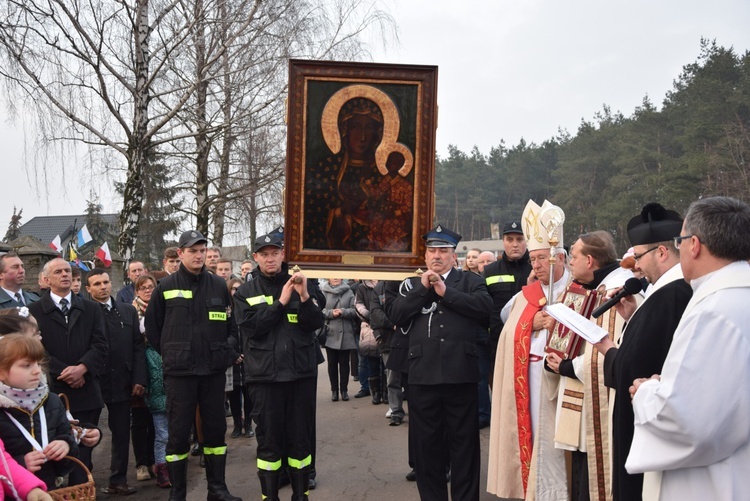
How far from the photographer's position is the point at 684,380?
281 cm

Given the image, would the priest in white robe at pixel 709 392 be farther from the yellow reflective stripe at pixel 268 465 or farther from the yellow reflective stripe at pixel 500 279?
the yellow reflective stripe at pixel 500 279

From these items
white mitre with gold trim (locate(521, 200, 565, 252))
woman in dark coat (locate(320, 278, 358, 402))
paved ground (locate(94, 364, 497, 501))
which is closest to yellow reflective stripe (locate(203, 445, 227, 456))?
paved ground (locate(94, 364, 497, 501))

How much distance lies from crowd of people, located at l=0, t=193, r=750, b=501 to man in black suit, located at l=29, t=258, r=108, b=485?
0.6 inches

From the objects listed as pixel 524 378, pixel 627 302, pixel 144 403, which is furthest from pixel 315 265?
pixel 144 403

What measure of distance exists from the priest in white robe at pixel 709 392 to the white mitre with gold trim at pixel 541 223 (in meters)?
2.57

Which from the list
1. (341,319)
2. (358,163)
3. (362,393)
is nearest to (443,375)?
(358,163)

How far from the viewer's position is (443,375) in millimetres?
5914

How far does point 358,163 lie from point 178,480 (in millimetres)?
3275

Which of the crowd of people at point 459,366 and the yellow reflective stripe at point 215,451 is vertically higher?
the crowd of people at point 459,366

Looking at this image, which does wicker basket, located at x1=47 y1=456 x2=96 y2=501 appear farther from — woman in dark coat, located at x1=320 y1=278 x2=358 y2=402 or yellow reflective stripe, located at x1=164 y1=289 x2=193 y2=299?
woman in dark coat, located at x1=320 y1=278 x2=358 y2=402

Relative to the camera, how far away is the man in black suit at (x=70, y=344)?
6.49 meters

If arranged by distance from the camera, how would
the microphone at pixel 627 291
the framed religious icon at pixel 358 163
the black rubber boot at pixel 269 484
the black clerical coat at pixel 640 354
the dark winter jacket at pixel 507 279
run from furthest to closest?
the dark winter jacket at pixel 507 279 < the black rubber boot at pixel 269 484 < the framed religious icon at pixel 358 163 < the microphone at pixel 627 291 < the black clerical coat at pixel 640 354

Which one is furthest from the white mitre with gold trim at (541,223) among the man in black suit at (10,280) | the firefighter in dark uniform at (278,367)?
the man in black suit at (10,280)

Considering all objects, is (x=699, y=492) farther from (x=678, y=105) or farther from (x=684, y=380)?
(x=678, y=105)
